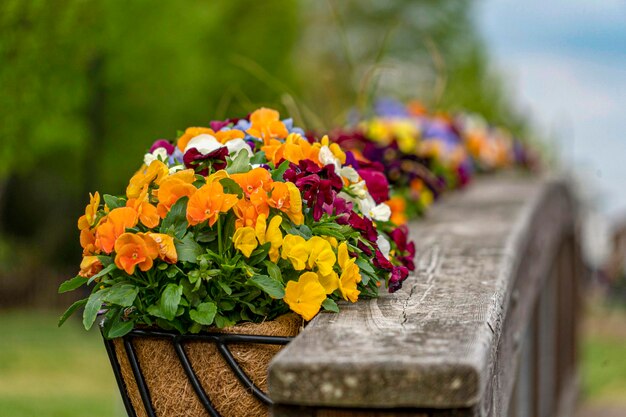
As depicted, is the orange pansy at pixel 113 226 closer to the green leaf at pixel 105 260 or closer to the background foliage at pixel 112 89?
the green leaf at pixel 105 260

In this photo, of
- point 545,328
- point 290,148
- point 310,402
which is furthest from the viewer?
point 545,328

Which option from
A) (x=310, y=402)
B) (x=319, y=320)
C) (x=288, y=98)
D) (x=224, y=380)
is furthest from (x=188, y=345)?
(x=288, y=98)

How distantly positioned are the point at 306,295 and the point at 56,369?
6595mm

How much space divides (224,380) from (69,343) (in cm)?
888

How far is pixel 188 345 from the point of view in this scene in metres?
1.72

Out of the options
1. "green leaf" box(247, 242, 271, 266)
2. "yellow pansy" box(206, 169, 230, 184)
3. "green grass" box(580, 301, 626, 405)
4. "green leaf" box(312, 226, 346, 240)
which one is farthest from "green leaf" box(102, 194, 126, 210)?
"green grass" box(580, 301, 626, 405)

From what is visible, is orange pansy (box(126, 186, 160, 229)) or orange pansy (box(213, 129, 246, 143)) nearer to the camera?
orange pansy (box(126, 186, 160, 229))

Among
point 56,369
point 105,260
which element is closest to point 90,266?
point 105,260

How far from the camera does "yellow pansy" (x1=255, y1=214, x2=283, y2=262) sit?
1.76 metres

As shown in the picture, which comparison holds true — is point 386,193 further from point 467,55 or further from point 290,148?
point 467,55

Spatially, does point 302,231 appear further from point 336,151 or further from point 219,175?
point 336,151

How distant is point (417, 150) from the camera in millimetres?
4441

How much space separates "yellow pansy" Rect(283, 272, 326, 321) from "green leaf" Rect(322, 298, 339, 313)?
0.02 meters

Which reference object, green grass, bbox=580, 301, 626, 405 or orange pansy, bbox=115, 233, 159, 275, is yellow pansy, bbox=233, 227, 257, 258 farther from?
green grass, bbox=580, 301, 626, 405
